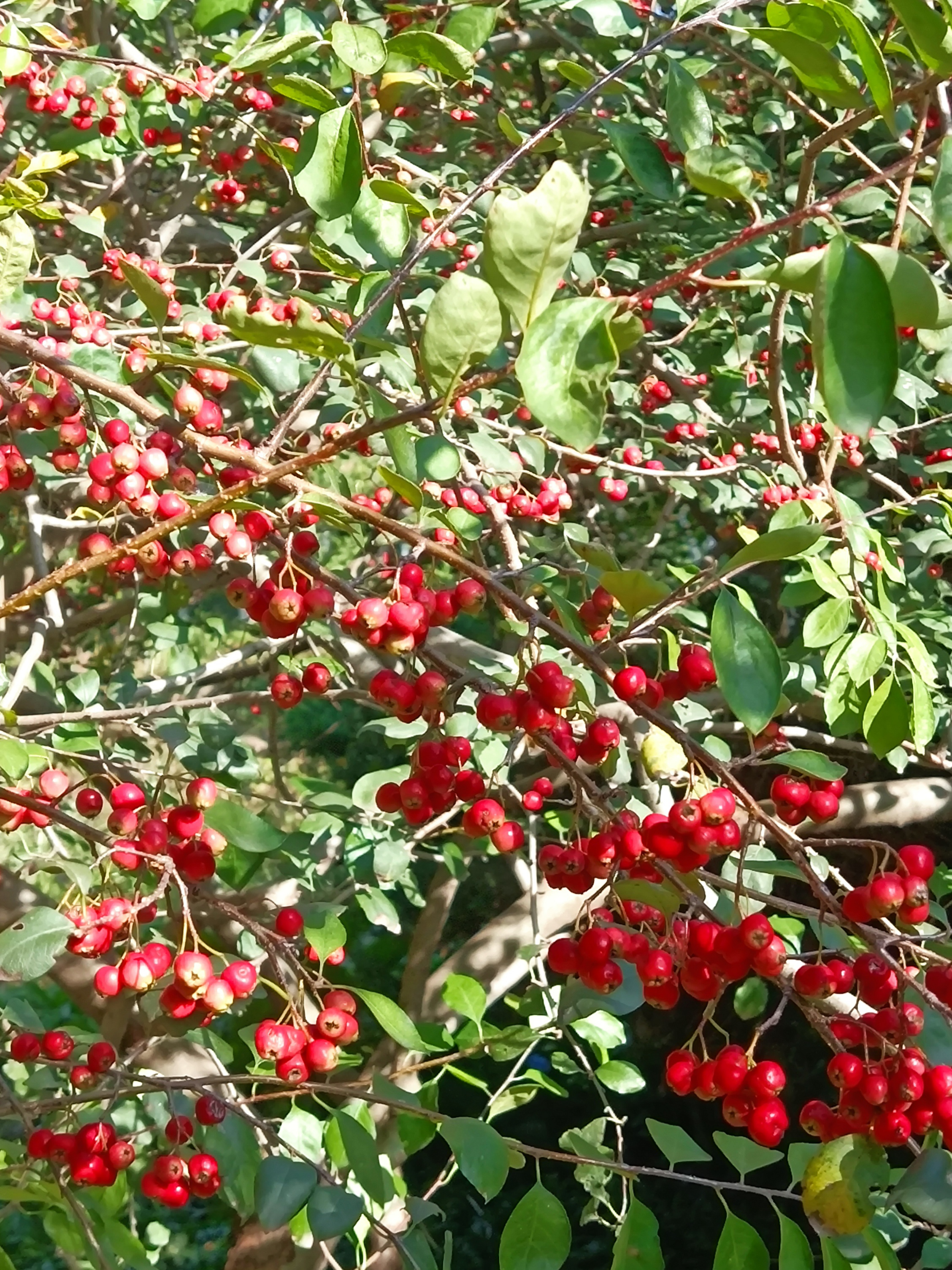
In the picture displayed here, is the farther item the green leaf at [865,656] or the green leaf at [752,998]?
the green leaf at [752,998]

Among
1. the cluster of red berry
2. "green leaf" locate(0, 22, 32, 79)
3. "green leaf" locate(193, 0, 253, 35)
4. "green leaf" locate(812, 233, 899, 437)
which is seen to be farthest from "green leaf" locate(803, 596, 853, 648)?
"green leaf" locate(0, 22, 32, 79)

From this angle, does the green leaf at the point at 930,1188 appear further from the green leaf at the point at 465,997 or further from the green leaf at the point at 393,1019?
the green leaf at the point at 465,997

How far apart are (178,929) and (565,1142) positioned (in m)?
0.69

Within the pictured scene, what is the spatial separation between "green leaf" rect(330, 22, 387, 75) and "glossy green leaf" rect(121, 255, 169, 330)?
1.08ft

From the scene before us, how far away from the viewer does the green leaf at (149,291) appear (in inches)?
45.2

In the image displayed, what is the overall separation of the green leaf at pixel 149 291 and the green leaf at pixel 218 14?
2.68ft

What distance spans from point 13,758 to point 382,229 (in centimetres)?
80

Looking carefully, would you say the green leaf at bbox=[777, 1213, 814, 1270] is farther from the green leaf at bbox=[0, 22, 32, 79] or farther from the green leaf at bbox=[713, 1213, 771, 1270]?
the green leaf at bbox=[0, 22, 32, 79]

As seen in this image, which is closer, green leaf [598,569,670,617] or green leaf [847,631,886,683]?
green leaf [598,569,670,617]

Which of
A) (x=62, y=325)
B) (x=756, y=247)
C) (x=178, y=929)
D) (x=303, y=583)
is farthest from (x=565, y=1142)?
(x=756, y=247)

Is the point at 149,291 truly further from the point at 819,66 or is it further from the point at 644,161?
the point at 644,161

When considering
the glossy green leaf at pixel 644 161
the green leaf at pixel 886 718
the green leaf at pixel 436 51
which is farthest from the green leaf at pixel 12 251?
the green leaf at pixel 886 718

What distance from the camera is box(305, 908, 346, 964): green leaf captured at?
5.45 feet

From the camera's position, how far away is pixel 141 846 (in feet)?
4.40
